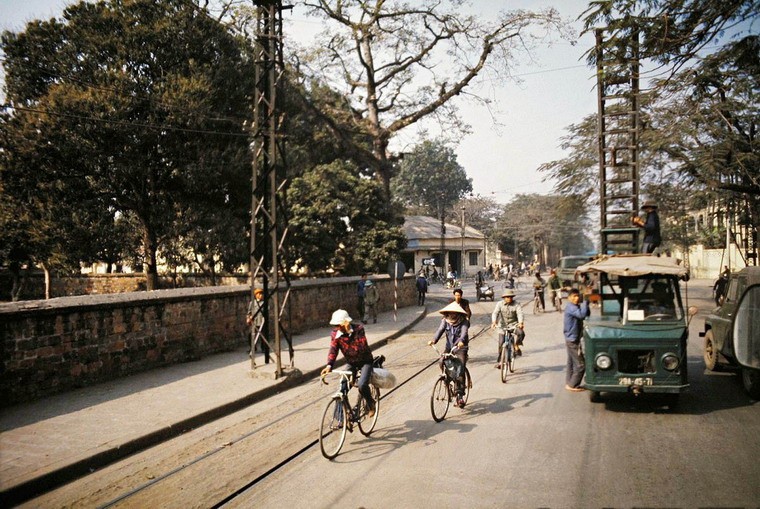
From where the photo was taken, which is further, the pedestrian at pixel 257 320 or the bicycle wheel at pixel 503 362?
the pedestrian at pixel 257 320

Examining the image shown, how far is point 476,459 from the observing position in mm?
6055

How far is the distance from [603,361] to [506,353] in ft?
9.19

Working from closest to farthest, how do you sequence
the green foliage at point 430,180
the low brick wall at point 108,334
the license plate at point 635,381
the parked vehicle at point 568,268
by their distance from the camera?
the license plate at point 635,381 < the low brick wall at point 108,334 < the parked vehicle at point 568,268 < the green foliage at point 430,180

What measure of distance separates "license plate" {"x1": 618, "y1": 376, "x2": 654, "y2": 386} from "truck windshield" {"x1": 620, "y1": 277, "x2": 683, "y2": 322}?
1.13 meters

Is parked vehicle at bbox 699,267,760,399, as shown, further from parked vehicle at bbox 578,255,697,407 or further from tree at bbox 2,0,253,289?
tree at bbox 2,0,253,289

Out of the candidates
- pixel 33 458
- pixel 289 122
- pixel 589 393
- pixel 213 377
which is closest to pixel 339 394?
pixel 33 458

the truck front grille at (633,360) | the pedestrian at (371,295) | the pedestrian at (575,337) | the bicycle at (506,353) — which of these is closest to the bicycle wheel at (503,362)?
the bicycle at (506,353)

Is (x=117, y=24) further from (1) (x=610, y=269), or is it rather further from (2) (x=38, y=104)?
(1) (x=610, y=269)

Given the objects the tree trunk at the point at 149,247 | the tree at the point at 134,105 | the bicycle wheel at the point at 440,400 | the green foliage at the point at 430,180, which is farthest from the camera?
the green foliage at the point at 430,180

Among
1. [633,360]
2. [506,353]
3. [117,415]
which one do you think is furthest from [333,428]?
[506,353]

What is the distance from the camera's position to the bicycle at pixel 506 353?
10.5 metres

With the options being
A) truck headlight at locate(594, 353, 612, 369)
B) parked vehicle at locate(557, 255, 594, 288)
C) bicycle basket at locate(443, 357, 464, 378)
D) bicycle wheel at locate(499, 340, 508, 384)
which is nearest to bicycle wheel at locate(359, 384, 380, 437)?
bicycle basket at locate(443, 357, 464, 378)

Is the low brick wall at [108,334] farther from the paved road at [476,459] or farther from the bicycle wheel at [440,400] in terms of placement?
the bicycle wheel at [440,400]

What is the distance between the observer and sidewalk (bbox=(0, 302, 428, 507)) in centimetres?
627
